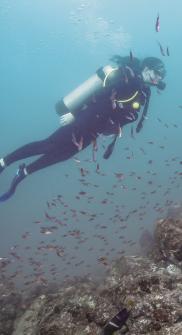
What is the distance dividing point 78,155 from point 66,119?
59.8 metres

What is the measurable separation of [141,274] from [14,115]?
497ft

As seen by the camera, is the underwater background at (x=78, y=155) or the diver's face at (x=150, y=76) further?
the underwater background at (x=78, y=155)

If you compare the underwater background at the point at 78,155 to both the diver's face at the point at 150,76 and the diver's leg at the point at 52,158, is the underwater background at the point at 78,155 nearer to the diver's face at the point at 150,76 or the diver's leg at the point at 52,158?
the diver's leg at the point at 52,158

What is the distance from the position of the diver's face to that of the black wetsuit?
46 cm

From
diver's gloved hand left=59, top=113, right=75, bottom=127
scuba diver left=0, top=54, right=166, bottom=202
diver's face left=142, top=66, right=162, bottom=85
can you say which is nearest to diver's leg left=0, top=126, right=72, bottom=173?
scuba diver left=0, top=54, right=166, bottom=202

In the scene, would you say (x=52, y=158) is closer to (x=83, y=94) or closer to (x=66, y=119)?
(x=66, y=119)

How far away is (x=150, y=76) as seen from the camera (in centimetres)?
989

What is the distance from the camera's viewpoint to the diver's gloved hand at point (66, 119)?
10359mm

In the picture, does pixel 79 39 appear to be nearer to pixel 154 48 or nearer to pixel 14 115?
pixel 154 48

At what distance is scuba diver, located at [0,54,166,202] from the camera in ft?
31.3

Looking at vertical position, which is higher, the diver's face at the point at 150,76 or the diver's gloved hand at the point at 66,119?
the diver's face at the point at 150,76

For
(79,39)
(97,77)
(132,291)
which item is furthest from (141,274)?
(79,39)

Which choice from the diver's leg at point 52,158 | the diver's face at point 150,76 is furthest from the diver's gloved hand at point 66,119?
the diver's face at point 150,76

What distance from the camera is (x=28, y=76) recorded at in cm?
13738
